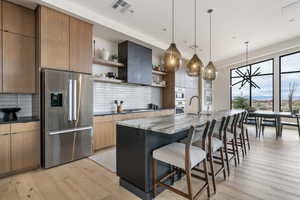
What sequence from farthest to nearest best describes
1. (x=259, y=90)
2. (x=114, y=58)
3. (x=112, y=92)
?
1. (x=259, y=90)
2. (x=112, y=92)
3. (x=114, y=58)

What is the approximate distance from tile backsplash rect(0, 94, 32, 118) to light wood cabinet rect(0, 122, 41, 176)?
0.57 m

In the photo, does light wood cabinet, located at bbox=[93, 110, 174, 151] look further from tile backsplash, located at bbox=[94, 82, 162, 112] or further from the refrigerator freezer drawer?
tile backsplash, located at bbox=[94, 82, 162, 112]

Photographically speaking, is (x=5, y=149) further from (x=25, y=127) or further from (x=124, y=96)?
(x=124, y=96)

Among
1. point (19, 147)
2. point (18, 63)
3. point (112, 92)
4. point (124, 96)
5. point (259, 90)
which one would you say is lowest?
point (19, 147)

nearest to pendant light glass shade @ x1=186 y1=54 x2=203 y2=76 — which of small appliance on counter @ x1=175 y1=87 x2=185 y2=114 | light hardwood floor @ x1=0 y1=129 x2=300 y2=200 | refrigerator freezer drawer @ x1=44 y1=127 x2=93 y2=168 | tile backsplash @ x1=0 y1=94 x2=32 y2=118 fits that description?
light hardwood floor @ x1=0 y1=129 x2=300 y2=200

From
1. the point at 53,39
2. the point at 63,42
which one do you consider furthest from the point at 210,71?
the point at 53,39

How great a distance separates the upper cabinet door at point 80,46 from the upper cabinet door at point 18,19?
0.67m

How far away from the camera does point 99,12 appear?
3139mm

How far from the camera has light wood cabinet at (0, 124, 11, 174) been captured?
2.23 meters

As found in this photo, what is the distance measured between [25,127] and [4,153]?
44 centimetres

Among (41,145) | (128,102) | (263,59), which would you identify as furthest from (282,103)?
(41,145)

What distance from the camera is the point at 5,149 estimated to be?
2.26 metres

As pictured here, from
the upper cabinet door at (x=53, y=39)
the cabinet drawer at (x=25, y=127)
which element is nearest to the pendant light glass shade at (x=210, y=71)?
the upper cabinet door at (x=53, y=39)

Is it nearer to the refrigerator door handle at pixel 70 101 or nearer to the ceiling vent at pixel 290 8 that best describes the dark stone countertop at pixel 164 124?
the refrigerator door handle at pixel 70 101
